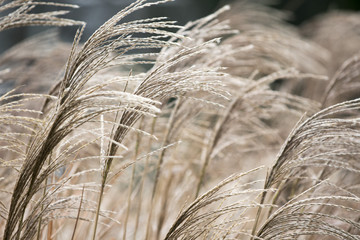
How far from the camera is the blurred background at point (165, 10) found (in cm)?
504

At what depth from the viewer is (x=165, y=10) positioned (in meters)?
6.17

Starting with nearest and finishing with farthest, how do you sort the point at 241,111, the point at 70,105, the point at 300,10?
the point at 70,105 < the point at 241,111 < the point at 300,10

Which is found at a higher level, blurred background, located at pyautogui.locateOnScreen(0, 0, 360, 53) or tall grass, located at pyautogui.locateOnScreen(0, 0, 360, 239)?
blurred background, located at pyautogui.locateOnScreen(0, 0, 360, 53)

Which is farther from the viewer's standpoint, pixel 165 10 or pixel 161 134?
pixel 165 10

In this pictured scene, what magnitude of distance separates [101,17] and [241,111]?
14.8ft

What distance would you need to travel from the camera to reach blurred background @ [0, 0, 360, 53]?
5.04m

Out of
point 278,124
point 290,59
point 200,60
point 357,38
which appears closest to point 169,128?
point 200,60

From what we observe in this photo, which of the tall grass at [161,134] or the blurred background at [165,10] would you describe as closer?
the tall grass at [161,134]

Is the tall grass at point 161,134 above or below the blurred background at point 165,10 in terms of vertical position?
below

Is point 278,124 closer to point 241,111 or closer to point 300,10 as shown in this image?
point 241,111

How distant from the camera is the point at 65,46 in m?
2.03

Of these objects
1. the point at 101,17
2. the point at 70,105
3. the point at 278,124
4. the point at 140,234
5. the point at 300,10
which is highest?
the point at 300,10

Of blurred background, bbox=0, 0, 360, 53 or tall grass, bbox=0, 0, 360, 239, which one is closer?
tall grass, bbox=0, 0, 360, 239

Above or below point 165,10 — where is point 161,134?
below
